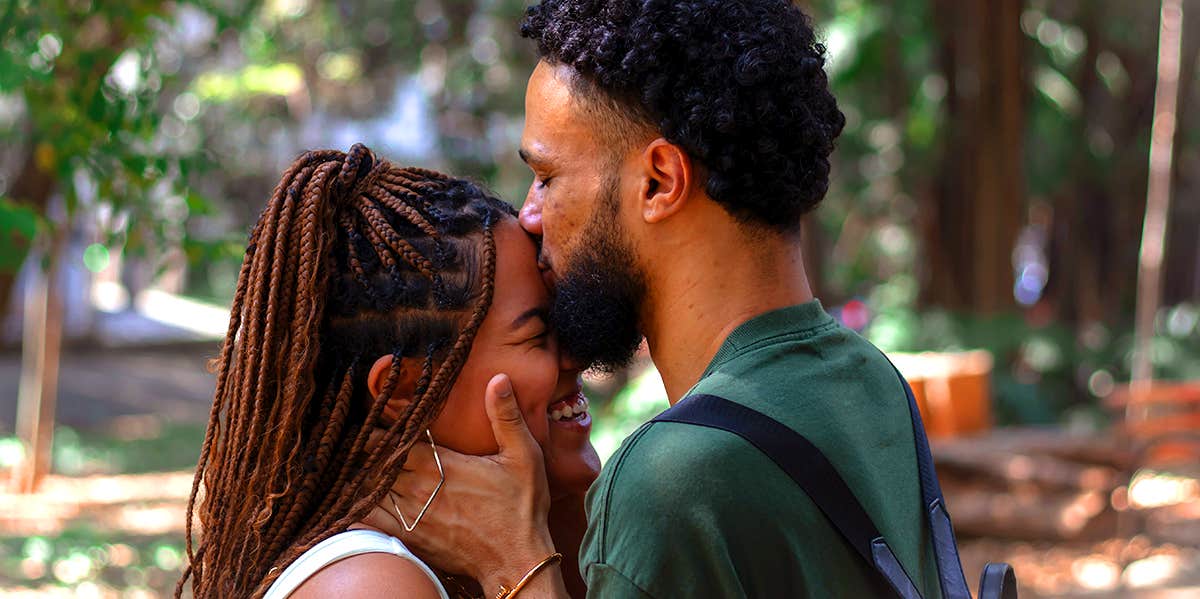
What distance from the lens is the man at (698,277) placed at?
5.98ft

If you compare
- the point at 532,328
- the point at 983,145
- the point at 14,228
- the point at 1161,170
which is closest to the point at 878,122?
the point at 983,145

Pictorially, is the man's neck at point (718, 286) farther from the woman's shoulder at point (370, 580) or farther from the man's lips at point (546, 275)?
the woman's shoulder at point (370, 580)

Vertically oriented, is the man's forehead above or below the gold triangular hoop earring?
above

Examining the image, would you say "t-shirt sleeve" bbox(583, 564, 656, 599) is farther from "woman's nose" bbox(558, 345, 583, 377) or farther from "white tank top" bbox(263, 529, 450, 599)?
"woman's nose" bbox(558, 345, 583, 377)

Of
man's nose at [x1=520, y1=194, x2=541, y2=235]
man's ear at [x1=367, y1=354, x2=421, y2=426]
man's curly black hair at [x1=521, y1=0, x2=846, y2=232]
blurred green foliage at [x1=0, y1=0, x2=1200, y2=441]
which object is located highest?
blurred green foliage at [x1=0, y1=0, x2=1200, y2=441]

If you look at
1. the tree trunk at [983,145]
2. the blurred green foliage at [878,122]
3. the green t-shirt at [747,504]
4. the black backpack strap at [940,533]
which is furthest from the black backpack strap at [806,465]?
the tree trunk at [983,145]

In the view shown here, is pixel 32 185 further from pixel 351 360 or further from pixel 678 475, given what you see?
pixel 678 475

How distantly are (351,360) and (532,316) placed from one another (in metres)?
0.36

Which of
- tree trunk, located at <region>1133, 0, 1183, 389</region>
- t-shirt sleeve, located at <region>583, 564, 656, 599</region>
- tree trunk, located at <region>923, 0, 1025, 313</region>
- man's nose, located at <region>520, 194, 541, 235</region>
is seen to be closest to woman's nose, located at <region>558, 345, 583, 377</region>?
man's nose, located at <region>520, 194, 541, 235</region>

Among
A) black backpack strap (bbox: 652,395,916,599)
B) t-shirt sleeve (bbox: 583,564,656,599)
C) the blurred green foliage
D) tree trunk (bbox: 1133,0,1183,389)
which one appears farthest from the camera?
the blurred green foliage

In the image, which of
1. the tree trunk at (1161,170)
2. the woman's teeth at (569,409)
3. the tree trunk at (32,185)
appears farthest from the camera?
the tree trunk at (1161,170)

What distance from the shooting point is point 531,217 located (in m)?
2.45

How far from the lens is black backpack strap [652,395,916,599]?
1.81m

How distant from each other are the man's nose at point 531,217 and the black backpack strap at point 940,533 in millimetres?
826
